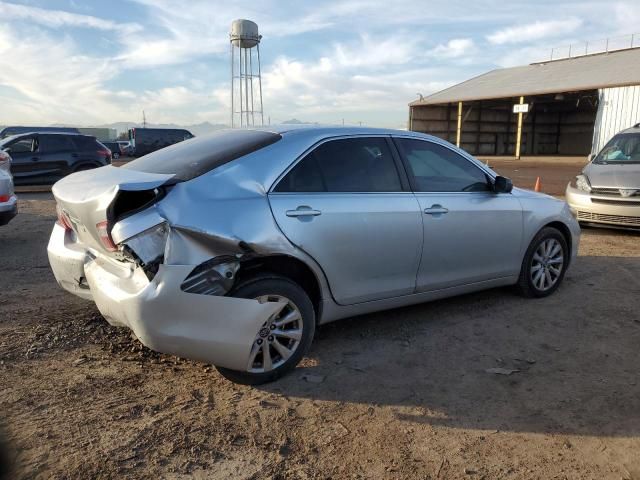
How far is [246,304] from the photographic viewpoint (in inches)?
125

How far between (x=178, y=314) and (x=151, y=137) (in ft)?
87.5

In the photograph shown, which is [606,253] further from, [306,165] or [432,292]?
[306,165]

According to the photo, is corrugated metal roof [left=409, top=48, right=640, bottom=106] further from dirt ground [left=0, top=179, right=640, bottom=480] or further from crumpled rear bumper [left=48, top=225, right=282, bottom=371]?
crumpled rear bumper [left=48, top=225, right=282, bottom=371]

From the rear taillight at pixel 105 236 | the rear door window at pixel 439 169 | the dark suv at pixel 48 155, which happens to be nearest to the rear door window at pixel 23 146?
the dark suv at pixel 48 155

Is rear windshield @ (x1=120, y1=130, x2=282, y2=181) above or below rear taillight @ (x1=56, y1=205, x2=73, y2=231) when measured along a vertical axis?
above

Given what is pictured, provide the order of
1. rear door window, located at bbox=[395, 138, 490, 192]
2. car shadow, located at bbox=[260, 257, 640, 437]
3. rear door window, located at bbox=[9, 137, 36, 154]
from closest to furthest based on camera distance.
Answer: car shadow, located at bbox=[260, 257, 640, 437]
rear door window, located at bbox=[395, 138, 490, 192]
rear door window, located at bbox=[9, 137, 36, 154]

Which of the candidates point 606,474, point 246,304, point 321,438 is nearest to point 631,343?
point 606,474

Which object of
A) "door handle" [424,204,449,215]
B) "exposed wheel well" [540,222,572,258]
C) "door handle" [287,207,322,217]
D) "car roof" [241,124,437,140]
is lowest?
"exposed wheel well" [540,222,572,258]

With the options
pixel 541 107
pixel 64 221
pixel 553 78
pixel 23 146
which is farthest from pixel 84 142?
pixel 541 107

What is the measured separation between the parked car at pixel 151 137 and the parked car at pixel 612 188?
867 inches

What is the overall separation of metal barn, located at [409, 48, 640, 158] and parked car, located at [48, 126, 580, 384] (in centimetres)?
3018

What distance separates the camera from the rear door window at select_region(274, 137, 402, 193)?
363cm

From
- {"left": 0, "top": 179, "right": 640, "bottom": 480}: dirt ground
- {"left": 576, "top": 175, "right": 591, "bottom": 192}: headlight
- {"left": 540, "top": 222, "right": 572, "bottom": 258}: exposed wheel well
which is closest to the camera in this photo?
{"left": 0, "top": 179, "right": 640, "bottom": 480}: dirt ground

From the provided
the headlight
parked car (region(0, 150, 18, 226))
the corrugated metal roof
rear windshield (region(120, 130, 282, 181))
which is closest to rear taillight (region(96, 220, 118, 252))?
rear windshield (region(120, 130, 282, 181))
